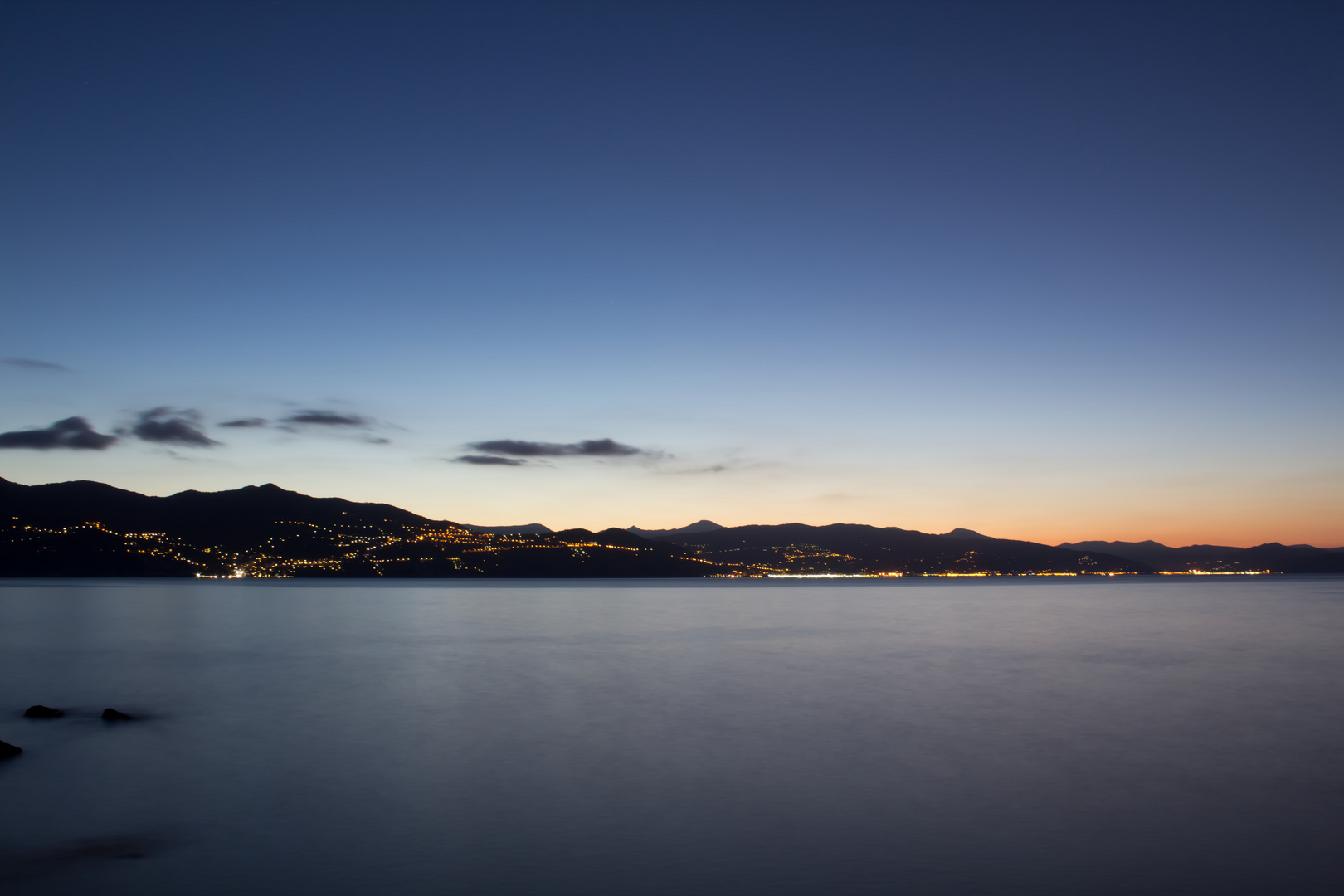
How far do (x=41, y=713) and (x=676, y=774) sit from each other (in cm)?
1759

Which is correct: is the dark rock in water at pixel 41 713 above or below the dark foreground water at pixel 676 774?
above

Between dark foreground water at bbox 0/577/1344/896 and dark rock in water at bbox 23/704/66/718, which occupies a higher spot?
dark rock in water at bbox 23/704/66/718

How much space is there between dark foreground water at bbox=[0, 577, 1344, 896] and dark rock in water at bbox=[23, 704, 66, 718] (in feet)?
2.73

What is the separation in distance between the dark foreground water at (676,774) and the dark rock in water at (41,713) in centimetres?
83

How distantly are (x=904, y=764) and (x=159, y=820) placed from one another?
13342mm

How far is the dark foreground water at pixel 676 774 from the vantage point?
36.3 feet

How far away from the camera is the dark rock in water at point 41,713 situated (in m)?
22.4

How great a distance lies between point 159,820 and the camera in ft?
44.0

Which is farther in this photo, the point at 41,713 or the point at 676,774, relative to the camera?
the point at 41,713

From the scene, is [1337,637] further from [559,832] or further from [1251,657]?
[559,832]

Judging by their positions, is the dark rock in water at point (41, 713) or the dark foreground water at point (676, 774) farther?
the dark rock in water at point (41, 713)

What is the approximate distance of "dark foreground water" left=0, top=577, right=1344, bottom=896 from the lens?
11078 millimetres

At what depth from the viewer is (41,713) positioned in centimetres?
2252

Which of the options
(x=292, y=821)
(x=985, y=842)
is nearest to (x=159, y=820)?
(x=292, y=821)
